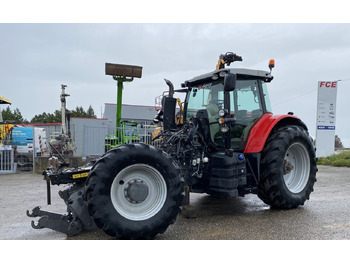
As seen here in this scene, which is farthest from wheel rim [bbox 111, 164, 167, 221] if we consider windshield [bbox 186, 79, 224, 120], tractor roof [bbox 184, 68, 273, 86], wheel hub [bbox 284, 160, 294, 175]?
wheel hub [bbox 284, 160, 294, 175]

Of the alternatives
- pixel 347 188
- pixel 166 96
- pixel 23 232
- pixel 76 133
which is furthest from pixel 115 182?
pixel 76 133

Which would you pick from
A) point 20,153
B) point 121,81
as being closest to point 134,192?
point 121,81

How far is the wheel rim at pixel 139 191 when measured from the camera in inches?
143

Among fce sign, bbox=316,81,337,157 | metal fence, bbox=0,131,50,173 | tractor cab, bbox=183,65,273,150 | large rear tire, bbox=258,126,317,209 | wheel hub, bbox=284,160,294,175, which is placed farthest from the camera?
fce sign, bbox=316,81,337,157

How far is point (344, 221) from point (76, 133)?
12121 mm

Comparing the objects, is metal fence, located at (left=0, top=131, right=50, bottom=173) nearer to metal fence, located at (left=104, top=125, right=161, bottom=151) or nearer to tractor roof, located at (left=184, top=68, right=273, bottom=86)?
A: metal fence, located at (left=104, top=125, right=161, bottom=151)

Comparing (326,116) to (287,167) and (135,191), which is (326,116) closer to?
(287,167)

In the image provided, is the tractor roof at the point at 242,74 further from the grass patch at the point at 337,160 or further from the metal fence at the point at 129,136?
the grass patch at the point at 337,160

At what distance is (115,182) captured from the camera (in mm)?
3611

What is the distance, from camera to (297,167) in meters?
5.58

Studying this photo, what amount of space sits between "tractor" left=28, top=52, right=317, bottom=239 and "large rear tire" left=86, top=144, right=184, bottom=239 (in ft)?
0.04

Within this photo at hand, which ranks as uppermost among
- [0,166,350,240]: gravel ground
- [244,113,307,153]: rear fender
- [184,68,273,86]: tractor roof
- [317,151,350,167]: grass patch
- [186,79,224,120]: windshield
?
[184,68,273,86]: tractor roof

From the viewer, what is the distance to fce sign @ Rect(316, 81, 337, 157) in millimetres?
15359

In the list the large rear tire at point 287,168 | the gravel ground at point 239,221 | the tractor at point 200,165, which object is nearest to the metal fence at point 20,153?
the gravel ground at point 239,221
